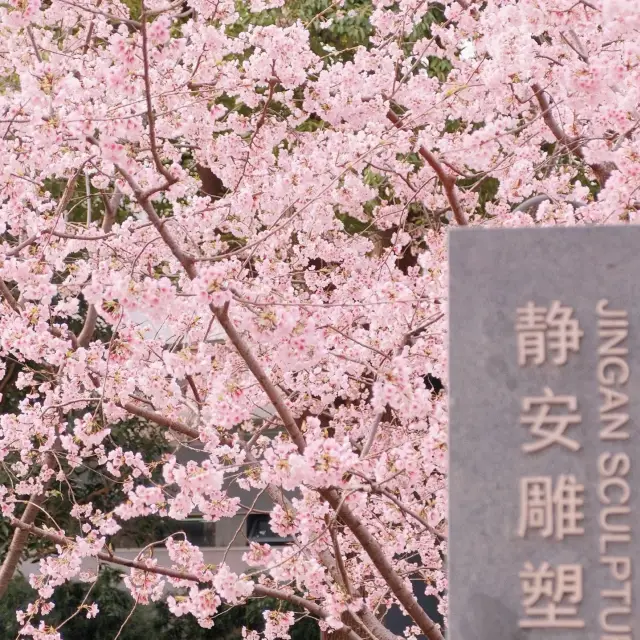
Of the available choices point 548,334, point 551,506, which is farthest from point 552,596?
point 548,334

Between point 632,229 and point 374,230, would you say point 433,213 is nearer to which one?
point 374,230

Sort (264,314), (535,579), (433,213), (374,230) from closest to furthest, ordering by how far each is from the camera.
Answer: (535,579) → (264,314) → (433,213) → (374,230)

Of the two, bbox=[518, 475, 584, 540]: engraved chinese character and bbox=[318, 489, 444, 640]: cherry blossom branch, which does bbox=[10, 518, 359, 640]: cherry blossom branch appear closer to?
bbox=[318, 489, 444, 640]: cherry blossom branch

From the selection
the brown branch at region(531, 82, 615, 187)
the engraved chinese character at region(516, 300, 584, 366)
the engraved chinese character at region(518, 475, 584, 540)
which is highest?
the brown branch at region(531, 82, 615, 187)

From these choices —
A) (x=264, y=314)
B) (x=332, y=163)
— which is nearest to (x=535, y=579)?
(x=264, y=314)

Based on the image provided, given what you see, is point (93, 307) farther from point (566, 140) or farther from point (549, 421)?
point (549, 421)

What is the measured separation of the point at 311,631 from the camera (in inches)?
424

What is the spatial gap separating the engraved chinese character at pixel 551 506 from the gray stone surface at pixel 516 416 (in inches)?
0.6

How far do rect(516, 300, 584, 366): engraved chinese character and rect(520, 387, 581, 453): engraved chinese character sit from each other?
0.33 ft

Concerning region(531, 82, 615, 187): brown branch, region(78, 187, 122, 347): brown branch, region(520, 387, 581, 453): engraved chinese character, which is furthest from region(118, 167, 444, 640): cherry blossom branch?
region(78, 187, 122, 347): brown branch

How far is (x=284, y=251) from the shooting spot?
7.46 metres

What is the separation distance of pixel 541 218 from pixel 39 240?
277 cm

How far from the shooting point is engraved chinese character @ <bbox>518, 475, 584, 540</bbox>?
266cm

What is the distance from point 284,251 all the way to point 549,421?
4.90 m
